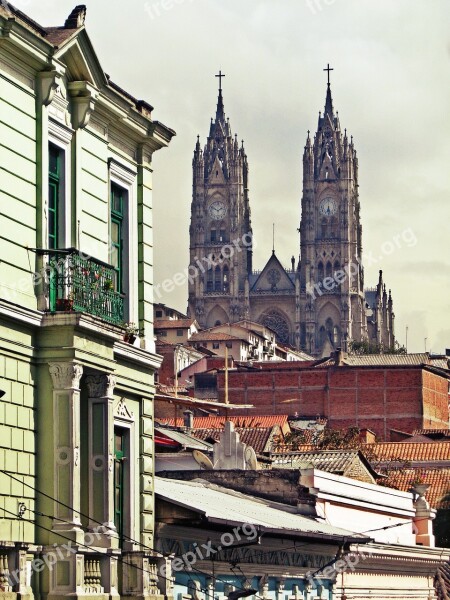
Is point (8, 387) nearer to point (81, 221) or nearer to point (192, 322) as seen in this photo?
point (81, 221)

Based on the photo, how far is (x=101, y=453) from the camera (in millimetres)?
18781

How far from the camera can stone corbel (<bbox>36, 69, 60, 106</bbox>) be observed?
60.7 ft

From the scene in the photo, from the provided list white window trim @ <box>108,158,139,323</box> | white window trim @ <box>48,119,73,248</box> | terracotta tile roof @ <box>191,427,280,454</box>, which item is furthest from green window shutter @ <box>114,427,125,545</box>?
terracotta tile roof @ <box>191,427,280,454</box>

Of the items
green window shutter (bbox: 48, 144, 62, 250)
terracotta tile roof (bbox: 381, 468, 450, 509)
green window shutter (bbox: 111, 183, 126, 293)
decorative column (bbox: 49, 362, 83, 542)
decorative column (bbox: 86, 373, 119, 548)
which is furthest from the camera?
terracotta tile roof (bbox: 381, 468, 450, 509)

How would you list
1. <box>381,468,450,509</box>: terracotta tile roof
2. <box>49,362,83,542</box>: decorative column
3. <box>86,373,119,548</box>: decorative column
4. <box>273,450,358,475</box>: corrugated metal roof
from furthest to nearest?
<box>381,468,450,509</box>: terracotta tile roof < <box>273,450,358,475</box>: corrugated metal roof < <box>86,373,119,548</box>: decorative column < <box>49,362,83,542</box>: decorative column

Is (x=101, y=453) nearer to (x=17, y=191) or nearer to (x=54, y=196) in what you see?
(x=54, y=196)

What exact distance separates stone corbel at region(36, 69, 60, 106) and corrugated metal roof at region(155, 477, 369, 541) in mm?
6548

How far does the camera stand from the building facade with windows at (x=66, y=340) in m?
17.5

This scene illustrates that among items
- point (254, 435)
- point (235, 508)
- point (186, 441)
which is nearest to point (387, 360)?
point (254, 435)

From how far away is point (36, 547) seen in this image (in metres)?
17.4

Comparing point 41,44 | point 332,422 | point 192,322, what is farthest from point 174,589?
point 192,322

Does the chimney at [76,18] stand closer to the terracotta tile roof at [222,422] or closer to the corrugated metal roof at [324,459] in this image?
the corrugated metal roof at [324,459]

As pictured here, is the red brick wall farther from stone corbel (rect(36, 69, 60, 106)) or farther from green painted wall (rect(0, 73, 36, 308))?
green painted wall (rect(0, 73, 36, 308))

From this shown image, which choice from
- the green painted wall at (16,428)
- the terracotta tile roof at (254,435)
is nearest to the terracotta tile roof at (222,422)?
the terracotta tile roof at (254,435)
